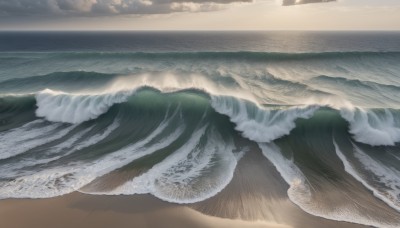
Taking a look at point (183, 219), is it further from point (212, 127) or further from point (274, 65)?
point (274, 65)

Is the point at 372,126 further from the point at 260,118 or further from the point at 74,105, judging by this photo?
the point at 74,105

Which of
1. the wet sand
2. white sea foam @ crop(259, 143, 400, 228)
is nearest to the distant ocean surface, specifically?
white sea foam @ crop(259, 143, 400, 228)

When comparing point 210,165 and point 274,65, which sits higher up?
point 210,165

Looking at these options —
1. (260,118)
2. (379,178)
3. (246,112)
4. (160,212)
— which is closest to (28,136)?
(160,212)

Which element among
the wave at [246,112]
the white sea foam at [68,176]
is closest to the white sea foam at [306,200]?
the wave at [246,112]

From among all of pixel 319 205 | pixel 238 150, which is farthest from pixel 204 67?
pixel 319 205

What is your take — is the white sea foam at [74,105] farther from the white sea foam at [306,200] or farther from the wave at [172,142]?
the white sea foam at [306,200]

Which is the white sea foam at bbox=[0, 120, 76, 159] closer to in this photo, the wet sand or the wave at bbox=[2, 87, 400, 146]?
the wave at bbox=[2, 87, 400, 146]
